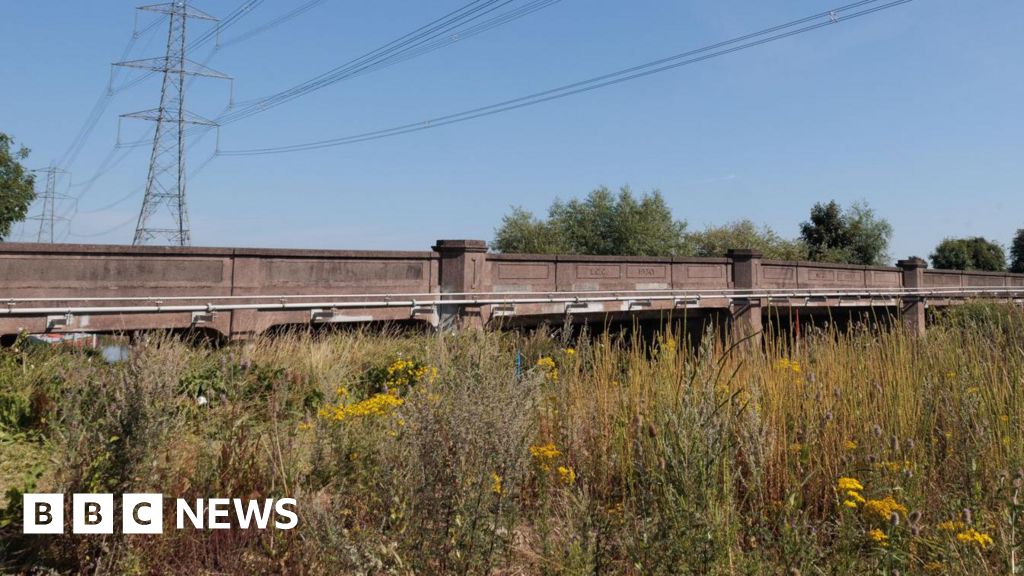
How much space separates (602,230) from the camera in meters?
45.8

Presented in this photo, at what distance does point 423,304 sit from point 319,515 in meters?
10.1

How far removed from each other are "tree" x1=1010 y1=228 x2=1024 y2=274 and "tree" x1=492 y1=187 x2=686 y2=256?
126ft

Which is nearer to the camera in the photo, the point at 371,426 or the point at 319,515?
the point at 319,515

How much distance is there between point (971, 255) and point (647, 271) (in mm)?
57654

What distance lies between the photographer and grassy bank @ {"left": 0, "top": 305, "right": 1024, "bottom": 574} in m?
2.50

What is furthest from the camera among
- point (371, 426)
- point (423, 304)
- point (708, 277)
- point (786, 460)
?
point (708, 277)

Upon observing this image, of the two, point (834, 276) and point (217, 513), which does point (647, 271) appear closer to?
point (834, 276)

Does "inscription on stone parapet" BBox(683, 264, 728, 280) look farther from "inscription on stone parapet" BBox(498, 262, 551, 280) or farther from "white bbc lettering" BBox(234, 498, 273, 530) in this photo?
"white bbc lettering" BBox(234, 498, 273, 530)

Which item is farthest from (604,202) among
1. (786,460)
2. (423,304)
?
(786,460)

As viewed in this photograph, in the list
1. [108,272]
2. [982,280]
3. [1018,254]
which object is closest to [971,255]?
[1018,254]

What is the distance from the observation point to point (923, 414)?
13.4 feet

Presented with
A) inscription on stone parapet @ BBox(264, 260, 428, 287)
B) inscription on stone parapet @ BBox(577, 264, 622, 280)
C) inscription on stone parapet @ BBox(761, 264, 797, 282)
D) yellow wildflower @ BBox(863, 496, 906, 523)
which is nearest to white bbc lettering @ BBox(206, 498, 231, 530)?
yellow wildflower @ BBox(863, 496, 906, 523)

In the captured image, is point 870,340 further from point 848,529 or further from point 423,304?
point 423,304

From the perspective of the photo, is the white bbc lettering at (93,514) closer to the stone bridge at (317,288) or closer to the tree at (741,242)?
the stone bridge at (317,288)
